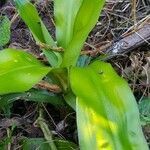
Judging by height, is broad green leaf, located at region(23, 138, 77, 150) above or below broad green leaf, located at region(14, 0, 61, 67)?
below

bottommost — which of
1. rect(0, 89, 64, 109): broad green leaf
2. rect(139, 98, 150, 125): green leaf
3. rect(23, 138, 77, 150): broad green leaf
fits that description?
rect(23, 138, 77, 150): broad green leaf

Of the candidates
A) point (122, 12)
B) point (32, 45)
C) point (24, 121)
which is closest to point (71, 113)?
point (24, 121)

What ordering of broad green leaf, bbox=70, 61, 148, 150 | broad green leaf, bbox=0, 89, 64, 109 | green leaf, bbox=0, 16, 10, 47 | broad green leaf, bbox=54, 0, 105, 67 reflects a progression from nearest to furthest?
broad green leaf, bbox=70, 61, 148, 150, broad green leaf, bbox=54, 0, 105, 67, broad green leaf, bbox=0, 89, 64, 109, green leaf, bbox=0, 16, 10, 47

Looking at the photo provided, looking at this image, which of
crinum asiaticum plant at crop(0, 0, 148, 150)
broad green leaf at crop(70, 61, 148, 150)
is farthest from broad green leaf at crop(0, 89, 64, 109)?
broad green leaf at crop(70, 61, 148, 150)

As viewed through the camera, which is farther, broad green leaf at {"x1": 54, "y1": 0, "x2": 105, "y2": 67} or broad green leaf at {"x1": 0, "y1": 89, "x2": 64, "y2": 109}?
broad green leaf at {"x1": 0, "y1": 89, "x2": 64, "y2": 109}

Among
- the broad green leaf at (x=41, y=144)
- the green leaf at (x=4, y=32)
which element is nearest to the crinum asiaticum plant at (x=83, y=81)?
the broad green leaf at (x=41, y=144)

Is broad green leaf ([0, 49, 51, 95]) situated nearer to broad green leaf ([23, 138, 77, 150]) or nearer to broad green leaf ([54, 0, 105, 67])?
broad green leaf ([54, 0, 105, 67])

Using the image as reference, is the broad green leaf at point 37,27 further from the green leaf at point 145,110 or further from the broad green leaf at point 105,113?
A: the green leaf at point 145,110

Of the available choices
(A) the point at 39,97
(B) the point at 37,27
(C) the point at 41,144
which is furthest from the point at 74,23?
(C) the point at 41,144
